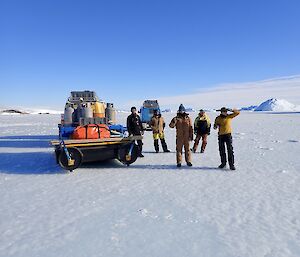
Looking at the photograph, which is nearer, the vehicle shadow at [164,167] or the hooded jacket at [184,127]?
the vehicle shadow at [164,167]

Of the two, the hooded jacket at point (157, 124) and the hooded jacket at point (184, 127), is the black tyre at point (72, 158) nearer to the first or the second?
the hooded jacket at point (184, 127)

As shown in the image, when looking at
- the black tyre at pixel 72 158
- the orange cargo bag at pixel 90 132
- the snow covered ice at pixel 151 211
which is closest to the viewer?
the snow covered ice at pixel 151 211

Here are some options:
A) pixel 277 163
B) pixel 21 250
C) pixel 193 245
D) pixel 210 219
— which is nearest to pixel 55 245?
pixel 21 250

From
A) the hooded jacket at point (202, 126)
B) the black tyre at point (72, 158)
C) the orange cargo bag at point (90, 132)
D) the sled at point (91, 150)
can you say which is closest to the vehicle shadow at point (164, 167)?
the sled at point (91, 150)

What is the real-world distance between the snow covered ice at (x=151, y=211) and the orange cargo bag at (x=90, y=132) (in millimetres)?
927

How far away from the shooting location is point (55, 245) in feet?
13.0

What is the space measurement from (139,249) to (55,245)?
1.11m

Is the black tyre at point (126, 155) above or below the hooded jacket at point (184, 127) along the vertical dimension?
below

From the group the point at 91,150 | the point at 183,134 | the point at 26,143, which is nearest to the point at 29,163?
the point at 91,150

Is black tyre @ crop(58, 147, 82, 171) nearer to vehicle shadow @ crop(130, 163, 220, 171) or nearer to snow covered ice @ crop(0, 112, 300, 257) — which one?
snow covered ice @ crop(0, 112, 300, 257)

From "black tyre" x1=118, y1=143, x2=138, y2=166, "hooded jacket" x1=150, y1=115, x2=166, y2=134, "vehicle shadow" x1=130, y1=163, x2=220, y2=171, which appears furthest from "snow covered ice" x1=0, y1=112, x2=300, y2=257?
"hooded jacket" x1=150, y1=115, x2=166, y2=134

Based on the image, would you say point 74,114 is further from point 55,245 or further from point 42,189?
point 55,245

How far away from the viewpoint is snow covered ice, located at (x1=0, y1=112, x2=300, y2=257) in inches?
153

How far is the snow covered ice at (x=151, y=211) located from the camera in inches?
153
